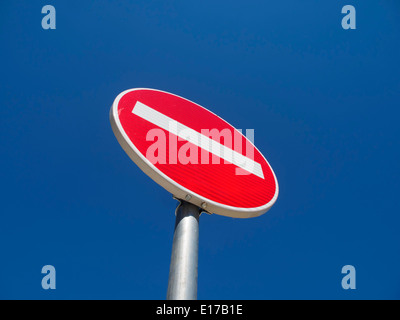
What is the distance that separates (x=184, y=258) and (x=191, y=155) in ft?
3.59

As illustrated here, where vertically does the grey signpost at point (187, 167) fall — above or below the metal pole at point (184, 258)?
above

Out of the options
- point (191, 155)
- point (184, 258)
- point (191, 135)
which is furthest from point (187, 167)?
point (184, 258)

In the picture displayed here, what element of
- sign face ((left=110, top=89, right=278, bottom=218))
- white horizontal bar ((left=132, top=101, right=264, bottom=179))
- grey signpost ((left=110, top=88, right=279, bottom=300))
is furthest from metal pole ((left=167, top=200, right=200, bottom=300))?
white horizontal bar ((left=132, top=101, right=264, bottom=179))

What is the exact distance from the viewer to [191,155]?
119 inches

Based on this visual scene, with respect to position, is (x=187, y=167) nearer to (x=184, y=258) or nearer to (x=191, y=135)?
(x=191, y=135)

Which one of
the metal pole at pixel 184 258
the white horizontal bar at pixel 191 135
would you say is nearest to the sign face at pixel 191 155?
the white horizontal bar at pixel 191 135

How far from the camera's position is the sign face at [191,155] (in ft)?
8.91

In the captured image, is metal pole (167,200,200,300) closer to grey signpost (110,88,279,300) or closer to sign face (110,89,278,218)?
grey signpost (110,88,279,300)

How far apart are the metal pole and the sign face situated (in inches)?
7.0

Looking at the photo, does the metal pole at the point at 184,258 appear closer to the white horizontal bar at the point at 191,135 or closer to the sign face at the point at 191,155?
the sign face at the point at 191,155

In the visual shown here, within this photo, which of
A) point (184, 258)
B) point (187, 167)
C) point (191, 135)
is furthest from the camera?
point (191, 135)

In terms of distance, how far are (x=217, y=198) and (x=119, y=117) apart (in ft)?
3.90

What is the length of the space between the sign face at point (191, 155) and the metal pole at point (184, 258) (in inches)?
7.0
